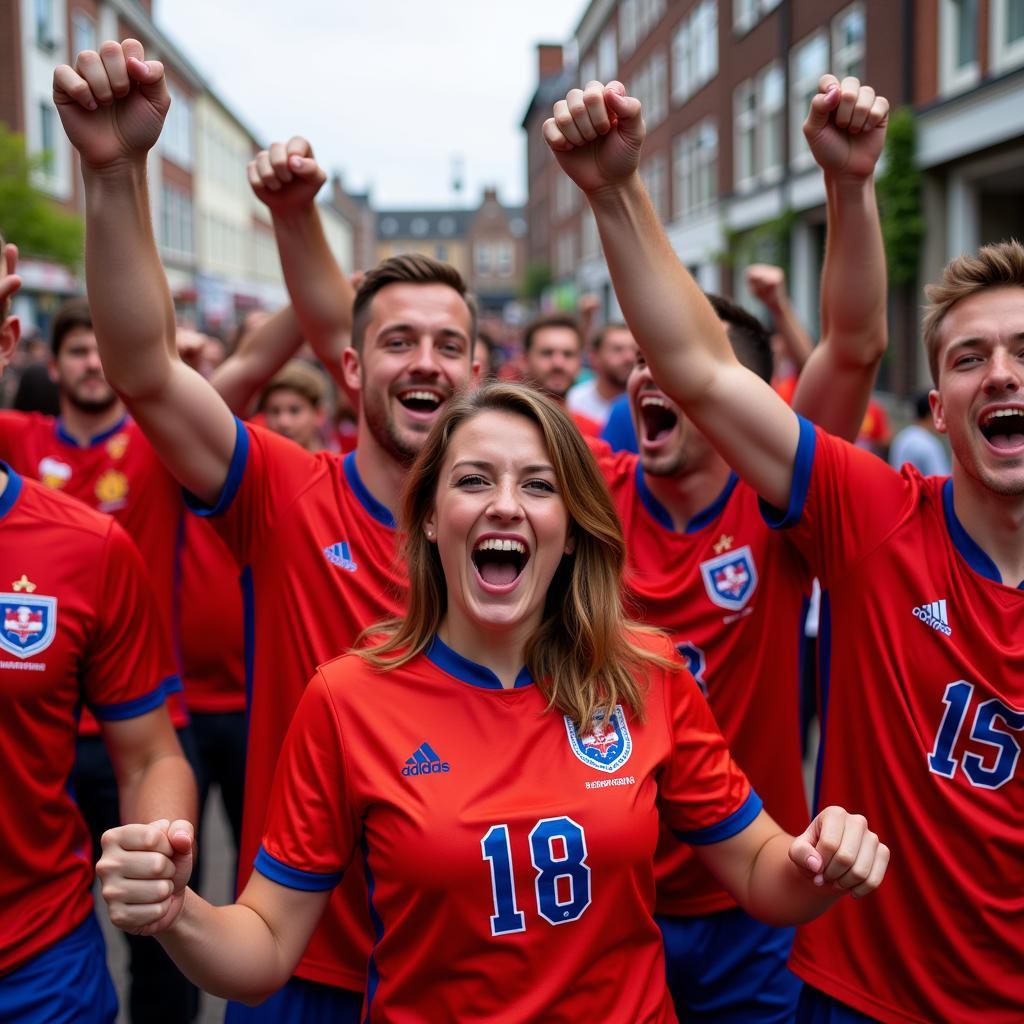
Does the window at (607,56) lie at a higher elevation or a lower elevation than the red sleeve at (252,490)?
higher

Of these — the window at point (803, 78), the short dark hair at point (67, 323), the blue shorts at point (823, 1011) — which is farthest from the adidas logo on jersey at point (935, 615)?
the window at point (803, 78)

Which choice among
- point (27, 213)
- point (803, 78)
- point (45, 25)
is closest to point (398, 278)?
point (27, 213)

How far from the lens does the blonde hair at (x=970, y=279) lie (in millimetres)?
2504

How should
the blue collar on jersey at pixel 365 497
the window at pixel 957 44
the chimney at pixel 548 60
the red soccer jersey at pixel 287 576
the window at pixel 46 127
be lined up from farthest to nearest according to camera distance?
the chimney at pixel 548 60, the window at pixel 46 127, the window at pixel 957 44, the blue collar on jersey at pixel 365 497, the red soccer jersey at pixel 287 576

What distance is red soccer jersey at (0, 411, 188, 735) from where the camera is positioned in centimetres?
411

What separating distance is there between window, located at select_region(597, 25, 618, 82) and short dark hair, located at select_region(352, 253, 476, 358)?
39.6 metres

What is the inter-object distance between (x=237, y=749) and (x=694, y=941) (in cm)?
226

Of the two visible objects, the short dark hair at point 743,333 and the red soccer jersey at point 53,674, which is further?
the short dark hair at point 743,333

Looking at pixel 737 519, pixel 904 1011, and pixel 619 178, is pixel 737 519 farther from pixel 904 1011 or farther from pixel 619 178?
pixel 904 1011

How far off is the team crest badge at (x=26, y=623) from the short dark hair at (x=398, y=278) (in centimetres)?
114

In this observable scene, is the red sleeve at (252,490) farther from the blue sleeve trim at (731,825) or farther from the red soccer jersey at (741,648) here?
the blue sleeve trim at (731,825)

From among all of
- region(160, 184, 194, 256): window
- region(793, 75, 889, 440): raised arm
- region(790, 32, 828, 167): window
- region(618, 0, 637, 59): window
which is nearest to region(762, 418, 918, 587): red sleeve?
region(793, 75, 889, 440): raised arm

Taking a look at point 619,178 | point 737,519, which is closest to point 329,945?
point 737,519

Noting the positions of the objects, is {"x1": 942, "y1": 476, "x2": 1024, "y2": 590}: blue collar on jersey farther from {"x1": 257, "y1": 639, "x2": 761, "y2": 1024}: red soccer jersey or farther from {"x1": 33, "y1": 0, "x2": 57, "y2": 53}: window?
{"x1": 33, "y1": 0, "x2": 57, "y2": 53}: window
